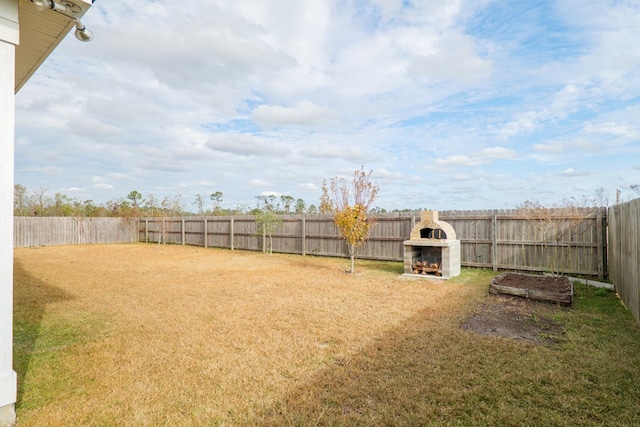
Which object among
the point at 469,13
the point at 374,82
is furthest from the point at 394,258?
the point at 469,13

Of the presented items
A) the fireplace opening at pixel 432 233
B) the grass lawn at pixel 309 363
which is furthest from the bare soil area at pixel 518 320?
the fireplace opening at pixel 432 233

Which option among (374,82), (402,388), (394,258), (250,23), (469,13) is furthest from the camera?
(394,258)

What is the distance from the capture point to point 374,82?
10484 mm

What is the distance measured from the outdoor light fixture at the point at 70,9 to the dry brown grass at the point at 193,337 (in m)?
3.25

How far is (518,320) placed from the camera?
186 inches

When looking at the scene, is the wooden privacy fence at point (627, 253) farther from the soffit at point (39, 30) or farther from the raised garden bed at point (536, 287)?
the soffit at point (39, 30)

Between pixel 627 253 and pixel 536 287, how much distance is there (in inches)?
60.4

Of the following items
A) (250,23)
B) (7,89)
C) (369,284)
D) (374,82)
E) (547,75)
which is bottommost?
(369,284)

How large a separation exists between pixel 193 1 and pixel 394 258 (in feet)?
31.3

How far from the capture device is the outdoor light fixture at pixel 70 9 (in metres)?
2.44

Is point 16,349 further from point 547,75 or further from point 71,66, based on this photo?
point 547,75

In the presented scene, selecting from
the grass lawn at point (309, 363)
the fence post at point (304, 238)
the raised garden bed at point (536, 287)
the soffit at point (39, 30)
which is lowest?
the grass lawn at point (309, 363)

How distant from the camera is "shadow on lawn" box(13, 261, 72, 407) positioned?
3.33 meters

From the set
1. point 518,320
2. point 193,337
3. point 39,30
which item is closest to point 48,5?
point 39,30
